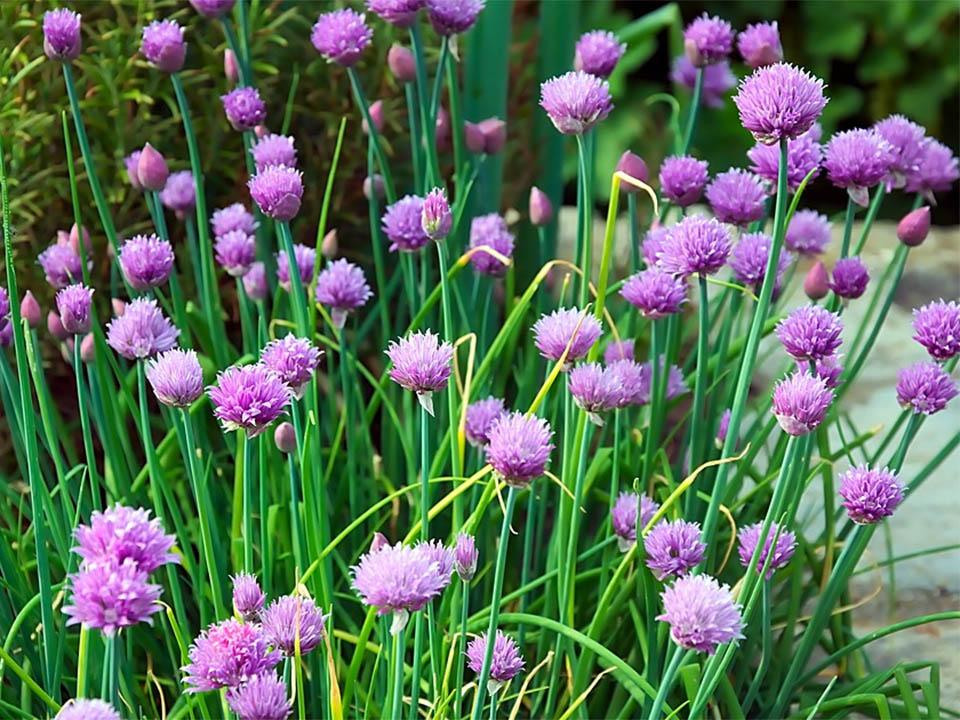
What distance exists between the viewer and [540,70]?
179 cm

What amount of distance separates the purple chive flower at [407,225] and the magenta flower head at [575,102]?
0.68 ft

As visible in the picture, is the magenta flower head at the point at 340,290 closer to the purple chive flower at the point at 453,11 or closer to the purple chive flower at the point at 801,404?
the purple chive flower at the point at 453,11

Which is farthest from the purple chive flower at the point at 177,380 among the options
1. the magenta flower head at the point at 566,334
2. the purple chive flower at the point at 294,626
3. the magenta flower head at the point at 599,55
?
the magenta flower head at the point at 599,55

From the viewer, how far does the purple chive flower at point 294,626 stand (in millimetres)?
792

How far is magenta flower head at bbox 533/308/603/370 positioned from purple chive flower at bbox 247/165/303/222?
7.9 inches

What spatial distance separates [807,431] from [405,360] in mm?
268

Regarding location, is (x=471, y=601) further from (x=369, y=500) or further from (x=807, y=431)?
(x=807, y=431)

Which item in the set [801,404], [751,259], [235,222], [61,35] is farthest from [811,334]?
[61,35]

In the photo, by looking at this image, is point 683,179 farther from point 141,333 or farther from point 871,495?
point 141,333

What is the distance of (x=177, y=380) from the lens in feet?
2.69

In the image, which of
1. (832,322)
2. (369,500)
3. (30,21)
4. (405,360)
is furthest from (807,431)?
(30,21)

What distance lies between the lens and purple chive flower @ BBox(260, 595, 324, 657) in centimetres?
79

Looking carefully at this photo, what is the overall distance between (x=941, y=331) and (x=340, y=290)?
488mm

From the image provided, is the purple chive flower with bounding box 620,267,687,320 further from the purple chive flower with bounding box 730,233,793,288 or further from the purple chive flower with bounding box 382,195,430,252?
the purple chive flower with bounding box 382,195,430,252
